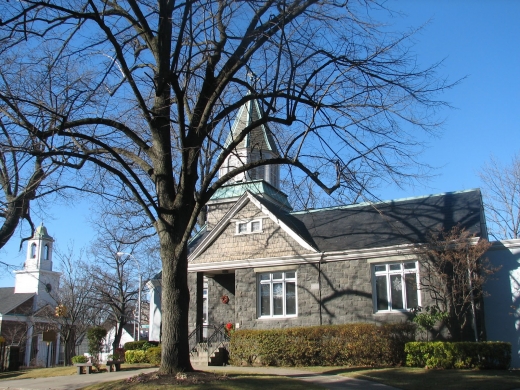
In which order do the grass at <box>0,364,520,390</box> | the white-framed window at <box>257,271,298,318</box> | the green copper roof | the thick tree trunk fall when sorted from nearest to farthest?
the grass at <box>0,364,520,390</box>
the thick tree trunk
the white-framed window at <box>257,271,298,318</box>
the green copper roof

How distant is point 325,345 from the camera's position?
18.2 meters

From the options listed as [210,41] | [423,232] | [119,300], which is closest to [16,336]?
[119,300]

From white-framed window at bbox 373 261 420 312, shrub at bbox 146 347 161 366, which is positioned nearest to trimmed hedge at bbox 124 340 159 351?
shrub at bbox 146 347 161 366

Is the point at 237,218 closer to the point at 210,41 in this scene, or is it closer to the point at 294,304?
the point at 294,304

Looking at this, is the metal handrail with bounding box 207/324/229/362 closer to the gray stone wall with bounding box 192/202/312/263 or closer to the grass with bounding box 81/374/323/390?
the gray stone wall with bounding box 192/202/312/263

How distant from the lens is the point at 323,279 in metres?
20.7

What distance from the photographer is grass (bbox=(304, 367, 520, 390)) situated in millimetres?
12428

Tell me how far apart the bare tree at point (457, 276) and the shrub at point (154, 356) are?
10112 millimetres

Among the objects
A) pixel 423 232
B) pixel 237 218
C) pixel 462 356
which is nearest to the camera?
pixel 462 356

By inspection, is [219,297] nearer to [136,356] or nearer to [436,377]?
[136,356]

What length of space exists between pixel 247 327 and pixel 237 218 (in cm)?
461

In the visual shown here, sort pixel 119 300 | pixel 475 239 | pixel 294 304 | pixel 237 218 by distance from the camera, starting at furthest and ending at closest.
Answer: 1. pixel 119 300
2. pixel 237 218
3. pixel 294 304
4. pixel 475 239

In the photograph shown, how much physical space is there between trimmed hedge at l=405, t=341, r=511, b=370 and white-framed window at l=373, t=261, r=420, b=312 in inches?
118

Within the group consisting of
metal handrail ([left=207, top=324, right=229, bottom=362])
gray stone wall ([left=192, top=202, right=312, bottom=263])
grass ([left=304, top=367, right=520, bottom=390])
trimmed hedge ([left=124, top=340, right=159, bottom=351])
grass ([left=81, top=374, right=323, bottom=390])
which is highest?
gray stone wall ([left=192, top=202, right=312, bottom=263])
